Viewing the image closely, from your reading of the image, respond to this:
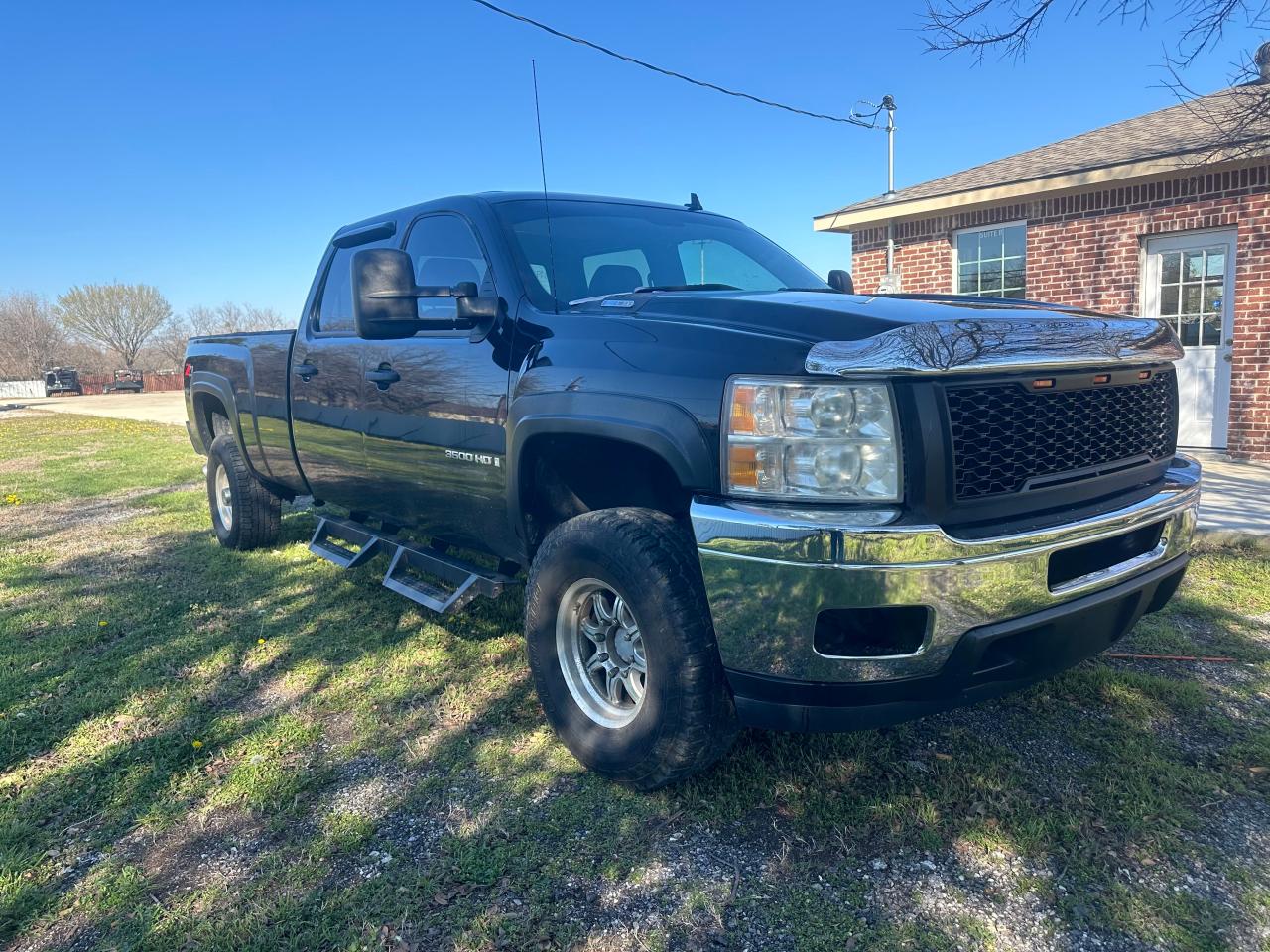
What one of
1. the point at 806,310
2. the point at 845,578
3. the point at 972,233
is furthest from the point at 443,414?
the point at 972,233

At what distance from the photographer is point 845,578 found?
213cm

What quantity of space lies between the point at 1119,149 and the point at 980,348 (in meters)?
9.45

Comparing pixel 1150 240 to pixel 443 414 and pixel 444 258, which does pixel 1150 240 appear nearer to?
pixel 444 258

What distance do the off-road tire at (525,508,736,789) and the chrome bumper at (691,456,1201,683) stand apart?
0.13 metres

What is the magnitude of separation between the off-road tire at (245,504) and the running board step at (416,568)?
1.03 m

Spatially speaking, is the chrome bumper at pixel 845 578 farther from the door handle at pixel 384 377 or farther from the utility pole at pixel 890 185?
the utility pole at pixel 890 185

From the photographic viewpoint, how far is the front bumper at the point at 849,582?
2.13m

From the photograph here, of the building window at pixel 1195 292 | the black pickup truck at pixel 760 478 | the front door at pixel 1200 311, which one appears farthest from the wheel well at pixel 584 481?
the building window at pixel 1195 292

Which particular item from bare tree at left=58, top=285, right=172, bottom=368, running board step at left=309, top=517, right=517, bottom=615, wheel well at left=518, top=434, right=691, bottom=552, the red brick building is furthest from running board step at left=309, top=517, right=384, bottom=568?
bare tree at left=58, top=285, right=172, bottom=368

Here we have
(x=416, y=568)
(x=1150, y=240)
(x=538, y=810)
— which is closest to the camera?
(x=538, y=810)

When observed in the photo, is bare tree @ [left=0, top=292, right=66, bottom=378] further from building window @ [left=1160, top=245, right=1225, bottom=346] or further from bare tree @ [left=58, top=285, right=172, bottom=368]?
building window @ [left=1160, top=245, right=1225, bottom=346]

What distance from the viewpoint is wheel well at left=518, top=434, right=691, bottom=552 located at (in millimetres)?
2932

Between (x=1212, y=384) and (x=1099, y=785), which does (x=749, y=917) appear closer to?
(x=1099, y=785)

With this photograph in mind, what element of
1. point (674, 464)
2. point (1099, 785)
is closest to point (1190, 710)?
point (1099, 785)
